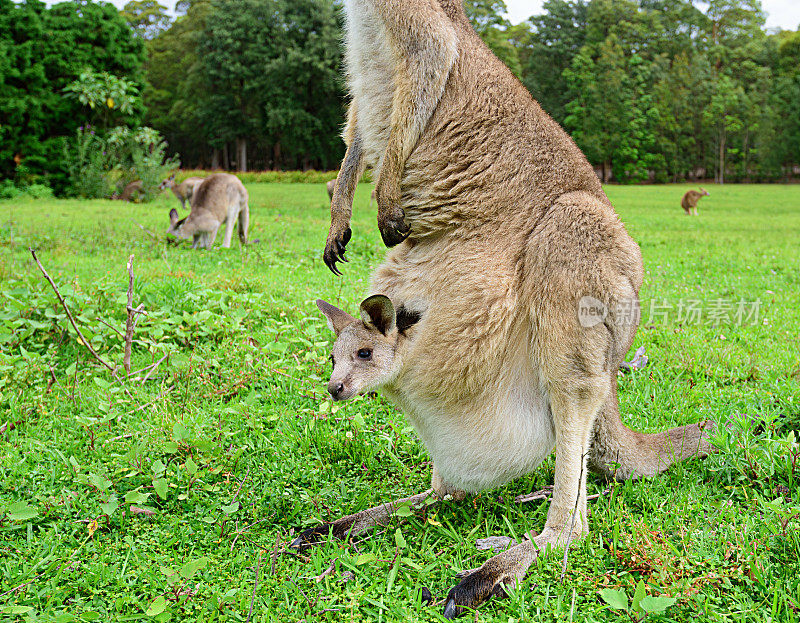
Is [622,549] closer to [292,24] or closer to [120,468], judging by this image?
[120,468]

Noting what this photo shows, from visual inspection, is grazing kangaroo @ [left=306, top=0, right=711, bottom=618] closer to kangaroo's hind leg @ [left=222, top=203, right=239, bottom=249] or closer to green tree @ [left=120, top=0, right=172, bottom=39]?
kangaroo's hind leg @ [left=222, top=203, right=239, bottom=249]

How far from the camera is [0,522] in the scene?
2.07m

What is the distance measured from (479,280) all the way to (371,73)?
786 millimetres

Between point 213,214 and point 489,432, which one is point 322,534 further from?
point 213,214

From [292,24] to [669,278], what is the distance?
30.9 meters

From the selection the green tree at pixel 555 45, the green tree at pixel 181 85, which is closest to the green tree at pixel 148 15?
the green tree at pixel 181 85

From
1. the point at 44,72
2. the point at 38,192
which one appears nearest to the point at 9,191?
the point at 38,192

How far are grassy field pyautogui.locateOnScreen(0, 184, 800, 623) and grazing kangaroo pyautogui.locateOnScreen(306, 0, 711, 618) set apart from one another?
170 millimetres

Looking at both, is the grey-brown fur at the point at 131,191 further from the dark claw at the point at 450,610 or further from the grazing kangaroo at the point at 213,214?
the dark claw at the point at 450,610

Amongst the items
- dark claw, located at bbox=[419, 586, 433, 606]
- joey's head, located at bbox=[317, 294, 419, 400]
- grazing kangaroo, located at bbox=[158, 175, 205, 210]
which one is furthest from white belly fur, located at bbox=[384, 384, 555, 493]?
grazing kangaroo, located at bbox=[158, 175, 205, 210]

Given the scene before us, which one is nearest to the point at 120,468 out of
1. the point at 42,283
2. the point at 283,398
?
the point at 283,398

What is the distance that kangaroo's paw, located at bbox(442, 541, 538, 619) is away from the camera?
1672 mm

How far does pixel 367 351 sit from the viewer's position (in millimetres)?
1881

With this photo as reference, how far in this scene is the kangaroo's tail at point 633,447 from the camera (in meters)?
2.14
